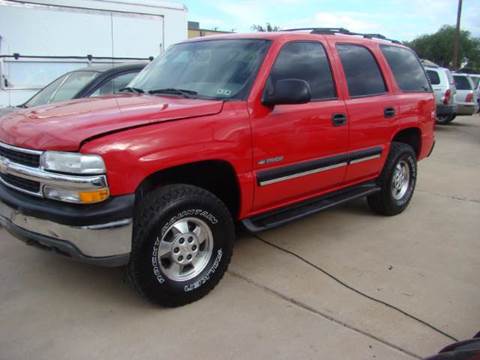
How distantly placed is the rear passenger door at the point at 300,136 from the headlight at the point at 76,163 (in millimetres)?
1264

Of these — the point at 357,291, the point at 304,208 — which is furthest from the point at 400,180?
the point at 357,291

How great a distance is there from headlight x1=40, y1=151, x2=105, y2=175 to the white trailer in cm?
575

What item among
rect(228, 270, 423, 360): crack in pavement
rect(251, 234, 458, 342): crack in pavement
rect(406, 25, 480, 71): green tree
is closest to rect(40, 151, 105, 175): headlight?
rect(228, 270, 423, 360): crack in pavement

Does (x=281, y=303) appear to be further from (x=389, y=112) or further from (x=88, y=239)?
(x=389, y=112)

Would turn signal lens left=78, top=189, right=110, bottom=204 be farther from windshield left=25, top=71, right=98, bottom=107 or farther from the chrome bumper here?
windshield left=25, top=71, right=98, bottom=107

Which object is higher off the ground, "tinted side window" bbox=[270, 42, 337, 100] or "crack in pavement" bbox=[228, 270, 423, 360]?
"tinted side window" bbox=[270, 42, 337, 100]

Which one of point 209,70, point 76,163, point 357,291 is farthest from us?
point 209,70

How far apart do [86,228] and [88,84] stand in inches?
145

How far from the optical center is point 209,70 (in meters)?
4.03

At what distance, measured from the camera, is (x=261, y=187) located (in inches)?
151

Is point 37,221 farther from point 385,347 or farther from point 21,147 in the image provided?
point 385,347

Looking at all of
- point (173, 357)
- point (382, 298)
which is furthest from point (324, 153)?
point (173, 357)

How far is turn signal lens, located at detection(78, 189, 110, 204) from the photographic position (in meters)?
2.89

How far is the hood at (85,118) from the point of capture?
2.96m
